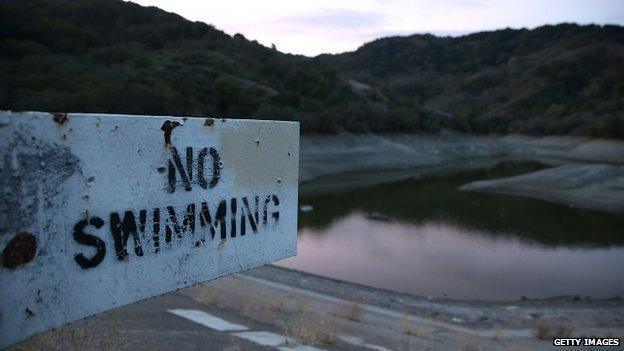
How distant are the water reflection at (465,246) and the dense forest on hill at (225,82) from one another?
13083mm

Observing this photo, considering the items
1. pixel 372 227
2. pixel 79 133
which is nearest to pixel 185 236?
pixel 79 133

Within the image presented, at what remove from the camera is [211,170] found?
5.46 feet

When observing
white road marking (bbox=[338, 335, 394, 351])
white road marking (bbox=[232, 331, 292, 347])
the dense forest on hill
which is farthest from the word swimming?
the dense forest on hill

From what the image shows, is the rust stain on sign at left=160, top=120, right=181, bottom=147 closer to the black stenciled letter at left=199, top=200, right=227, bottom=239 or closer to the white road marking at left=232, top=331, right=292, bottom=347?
the black stenciled letter at left=199, top=200, right=227, bottom=239

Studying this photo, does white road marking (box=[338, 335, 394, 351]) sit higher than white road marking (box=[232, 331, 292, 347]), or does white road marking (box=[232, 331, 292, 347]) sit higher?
white road marking (box=[232, 331, 292, 347])

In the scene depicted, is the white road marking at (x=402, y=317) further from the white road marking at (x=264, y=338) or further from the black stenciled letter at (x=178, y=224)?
the black stenciled letter at (x=178, y=224)

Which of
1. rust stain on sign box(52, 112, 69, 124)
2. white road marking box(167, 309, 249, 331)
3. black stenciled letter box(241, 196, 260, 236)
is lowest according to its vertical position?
white road marking box(167, 309, 249, 331)

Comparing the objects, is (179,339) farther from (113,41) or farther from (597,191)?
(113,41)

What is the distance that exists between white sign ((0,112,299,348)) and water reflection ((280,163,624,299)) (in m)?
10.9

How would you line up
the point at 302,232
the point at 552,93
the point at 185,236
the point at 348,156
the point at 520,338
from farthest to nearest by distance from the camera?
the point at 552,93 < the point at 348,156 < the point at 302,232 < the point at 520,338 < the point at 185,236

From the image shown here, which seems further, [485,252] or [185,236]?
[485,252]

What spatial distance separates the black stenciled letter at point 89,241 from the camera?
4.25ft

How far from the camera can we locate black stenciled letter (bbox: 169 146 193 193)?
1.54 m

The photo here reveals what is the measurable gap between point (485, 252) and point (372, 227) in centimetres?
476
